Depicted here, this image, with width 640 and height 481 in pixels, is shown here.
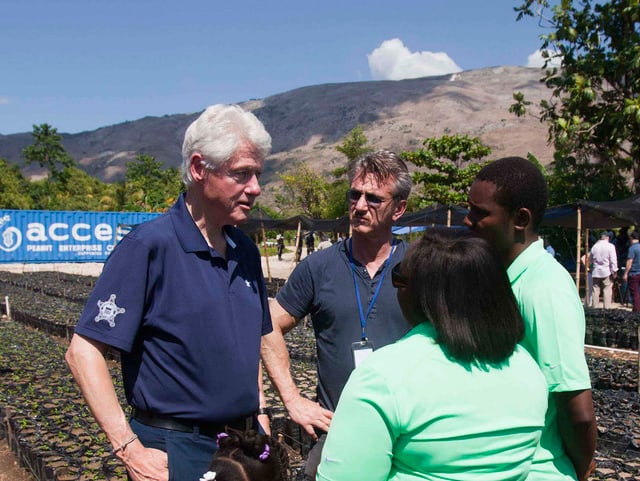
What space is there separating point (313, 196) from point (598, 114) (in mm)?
30112

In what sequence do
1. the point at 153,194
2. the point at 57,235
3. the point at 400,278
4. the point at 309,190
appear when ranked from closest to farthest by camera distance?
the point at 400,278, the point at 57,235, the point at 153,194, the point at 309,190

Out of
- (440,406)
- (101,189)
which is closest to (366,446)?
(440,406)

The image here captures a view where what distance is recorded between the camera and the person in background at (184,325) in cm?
192

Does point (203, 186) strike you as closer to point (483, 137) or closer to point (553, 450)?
point (553, 450)

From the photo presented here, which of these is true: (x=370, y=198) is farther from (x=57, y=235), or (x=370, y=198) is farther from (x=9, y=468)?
(x=57, y=235)

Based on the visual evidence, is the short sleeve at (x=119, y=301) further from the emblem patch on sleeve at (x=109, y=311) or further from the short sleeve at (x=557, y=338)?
the short sleeve at (x=557, y=338)

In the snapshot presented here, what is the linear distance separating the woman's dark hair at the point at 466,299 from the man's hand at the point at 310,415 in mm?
1082

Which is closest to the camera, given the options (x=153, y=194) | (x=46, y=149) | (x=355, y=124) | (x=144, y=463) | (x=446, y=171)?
(x=144, y=463)

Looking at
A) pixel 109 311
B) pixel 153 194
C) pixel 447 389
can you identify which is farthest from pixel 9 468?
pixel 153 194

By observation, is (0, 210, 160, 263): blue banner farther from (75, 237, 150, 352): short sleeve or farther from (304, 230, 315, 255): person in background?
(75, 237, 150, 352): short sleeve

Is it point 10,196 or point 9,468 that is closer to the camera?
point 9,468

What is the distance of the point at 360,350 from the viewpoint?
2.45 meters

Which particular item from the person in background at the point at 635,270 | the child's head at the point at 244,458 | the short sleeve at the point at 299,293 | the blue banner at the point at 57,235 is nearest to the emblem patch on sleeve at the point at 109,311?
the child's head at the point at 244,458

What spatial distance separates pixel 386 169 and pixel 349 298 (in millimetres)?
587
